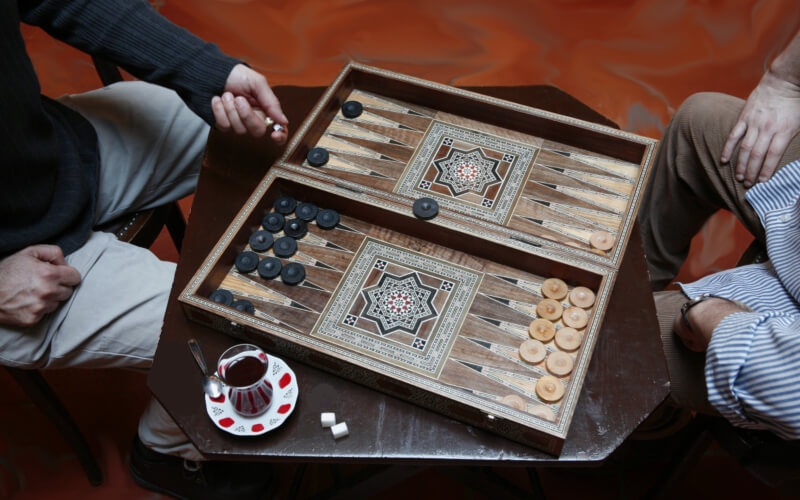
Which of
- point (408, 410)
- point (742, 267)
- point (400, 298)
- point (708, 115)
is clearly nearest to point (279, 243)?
point (400, 298)

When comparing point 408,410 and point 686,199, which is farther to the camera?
point 686,199

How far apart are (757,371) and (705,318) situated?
27 cm

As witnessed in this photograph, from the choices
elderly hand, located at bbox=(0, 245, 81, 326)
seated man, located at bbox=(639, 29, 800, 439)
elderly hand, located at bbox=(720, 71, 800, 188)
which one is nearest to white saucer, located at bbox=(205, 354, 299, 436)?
elderly hand, located at bbox=(0, 245, 81, 326)

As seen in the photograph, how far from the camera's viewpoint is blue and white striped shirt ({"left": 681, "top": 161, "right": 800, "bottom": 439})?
4.72 feet

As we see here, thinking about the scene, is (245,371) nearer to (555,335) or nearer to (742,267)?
(555,335)

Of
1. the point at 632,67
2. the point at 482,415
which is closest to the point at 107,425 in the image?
the point at 482,415

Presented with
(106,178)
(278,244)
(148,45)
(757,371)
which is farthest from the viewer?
(106,178)

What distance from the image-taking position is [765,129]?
2.04 m

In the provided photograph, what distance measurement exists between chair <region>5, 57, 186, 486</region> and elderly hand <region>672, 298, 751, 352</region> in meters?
1.82

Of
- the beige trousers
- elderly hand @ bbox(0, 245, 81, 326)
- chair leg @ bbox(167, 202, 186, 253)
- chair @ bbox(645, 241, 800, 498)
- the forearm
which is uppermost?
the forearm

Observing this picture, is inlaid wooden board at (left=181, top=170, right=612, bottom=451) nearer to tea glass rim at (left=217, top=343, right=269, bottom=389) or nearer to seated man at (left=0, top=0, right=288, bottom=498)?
tea glass rim at (left=217, top=343, right=269, bottom=389)

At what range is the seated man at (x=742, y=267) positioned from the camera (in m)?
1.50

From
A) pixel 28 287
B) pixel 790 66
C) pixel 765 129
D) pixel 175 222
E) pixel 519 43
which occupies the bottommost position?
pixel 28 287

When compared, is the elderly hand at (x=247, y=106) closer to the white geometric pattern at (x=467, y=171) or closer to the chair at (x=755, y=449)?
the white geometric pattern at (x=467, y=171)
